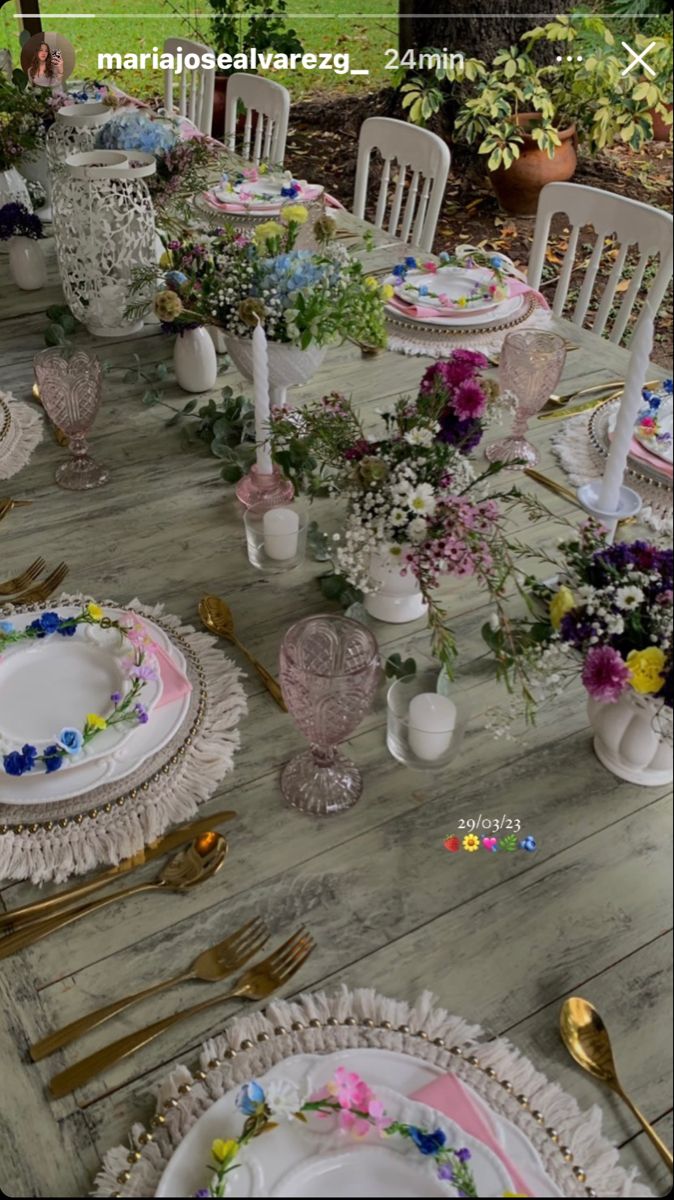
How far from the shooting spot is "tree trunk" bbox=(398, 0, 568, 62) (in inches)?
138

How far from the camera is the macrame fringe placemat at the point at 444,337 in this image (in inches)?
53.9

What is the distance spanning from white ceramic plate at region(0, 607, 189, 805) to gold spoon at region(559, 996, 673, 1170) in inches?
14.7

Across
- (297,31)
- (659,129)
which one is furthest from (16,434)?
(297,31)

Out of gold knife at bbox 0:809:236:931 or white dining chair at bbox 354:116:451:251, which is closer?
gold knife at bbox 0:809:236:931

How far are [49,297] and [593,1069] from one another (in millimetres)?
1473

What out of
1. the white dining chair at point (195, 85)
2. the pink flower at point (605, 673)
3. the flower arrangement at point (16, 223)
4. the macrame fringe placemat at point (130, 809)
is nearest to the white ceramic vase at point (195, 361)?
the flower arrangement at point (16, 223)

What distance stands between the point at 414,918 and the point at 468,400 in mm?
464

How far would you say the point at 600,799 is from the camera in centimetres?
74

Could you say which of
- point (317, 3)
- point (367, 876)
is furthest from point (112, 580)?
point (317, 3)

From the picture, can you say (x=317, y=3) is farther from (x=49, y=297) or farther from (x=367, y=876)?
(x=367, y=876)

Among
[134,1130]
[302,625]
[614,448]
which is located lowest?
[134,1130]

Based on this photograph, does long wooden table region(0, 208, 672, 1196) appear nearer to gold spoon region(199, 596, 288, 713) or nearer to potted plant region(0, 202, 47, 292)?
gold spoon region(199, 596, 288, 713)

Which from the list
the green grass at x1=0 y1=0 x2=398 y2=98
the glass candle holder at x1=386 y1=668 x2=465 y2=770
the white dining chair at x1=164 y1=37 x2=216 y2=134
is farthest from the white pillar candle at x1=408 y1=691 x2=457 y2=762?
the green grass at x1=0 y1=0 x2=398 y2=98

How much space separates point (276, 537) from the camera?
99 cm
